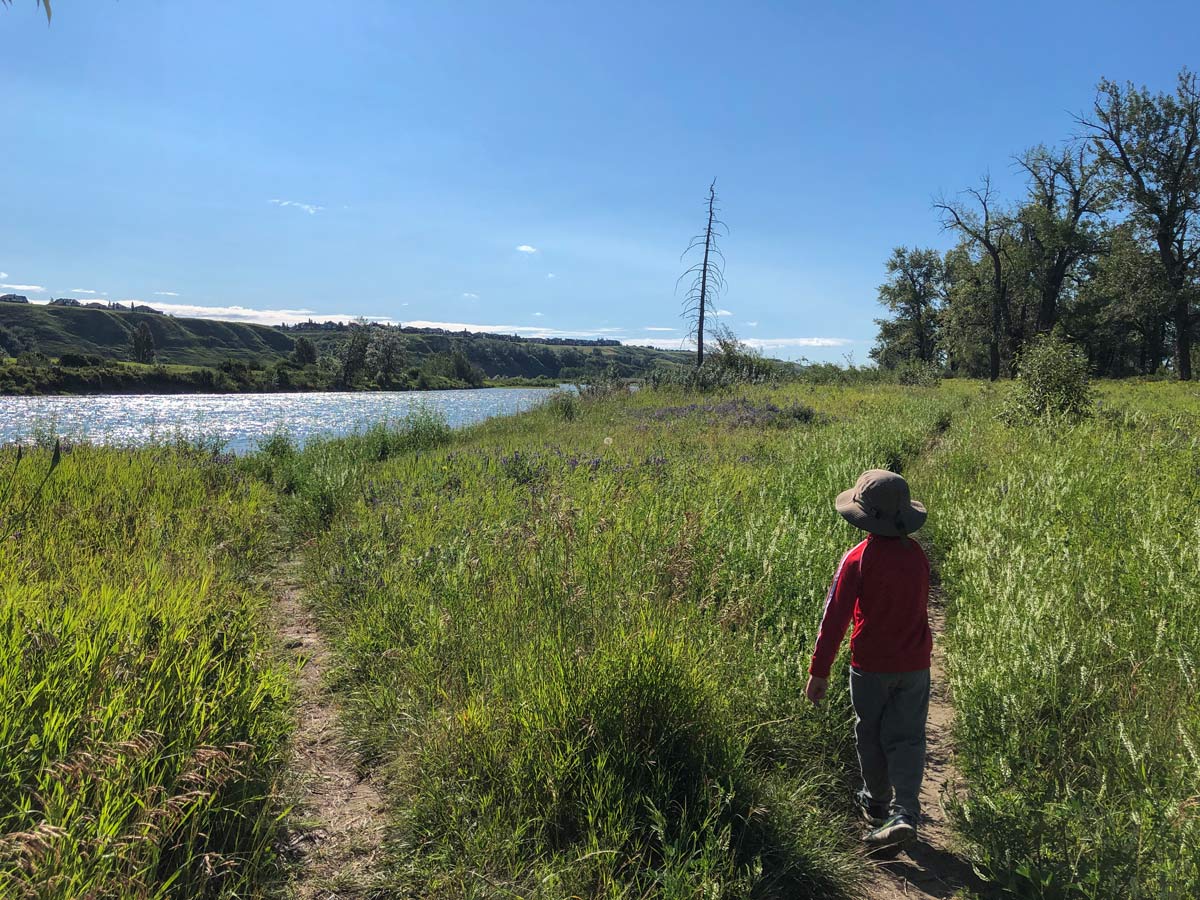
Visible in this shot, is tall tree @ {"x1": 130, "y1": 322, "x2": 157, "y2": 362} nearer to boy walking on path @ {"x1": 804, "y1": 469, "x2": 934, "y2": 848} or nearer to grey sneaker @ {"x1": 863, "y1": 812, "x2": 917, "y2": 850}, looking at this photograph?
boy walking on path @ {"x1": 804, "y1": 469, "x2": 934, "y2": 848}

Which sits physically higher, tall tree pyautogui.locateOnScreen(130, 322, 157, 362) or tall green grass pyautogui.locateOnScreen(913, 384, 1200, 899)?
tall tree pyautogui.locateOnScreen(130, 322, 157, 362)

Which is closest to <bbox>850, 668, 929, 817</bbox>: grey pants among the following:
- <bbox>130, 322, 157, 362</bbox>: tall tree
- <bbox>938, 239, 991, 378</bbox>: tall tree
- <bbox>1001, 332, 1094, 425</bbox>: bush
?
<bbox>1001, 332, 1094, 425</bbox>: bush

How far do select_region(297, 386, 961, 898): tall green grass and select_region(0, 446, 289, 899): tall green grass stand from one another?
0.65 m

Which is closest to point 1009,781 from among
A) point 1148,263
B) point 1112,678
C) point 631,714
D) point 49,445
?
point 1112,678

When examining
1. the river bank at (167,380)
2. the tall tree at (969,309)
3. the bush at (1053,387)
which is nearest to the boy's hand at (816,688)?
the bush at (1053,387)

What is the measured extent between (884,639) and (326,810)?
2.93 metres

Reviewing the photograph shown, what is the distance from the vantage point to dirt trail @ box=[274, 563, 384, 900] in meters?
2.43

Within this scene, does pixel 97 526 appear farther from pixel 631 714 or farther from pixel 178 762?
pixel 631 714

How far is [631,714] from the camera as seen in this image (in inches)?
110

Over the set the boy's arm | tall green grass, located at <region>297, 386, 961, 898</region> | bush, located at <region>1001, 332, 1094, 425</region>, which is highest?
bush, located at <region>1001, 332, 1094, 425</region>

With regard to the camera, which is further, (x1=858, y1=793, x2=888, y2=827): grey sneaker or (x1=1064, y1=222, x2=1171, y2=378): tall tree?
(x1=1064, y1=222, x2=1171, y2=378): tall tree

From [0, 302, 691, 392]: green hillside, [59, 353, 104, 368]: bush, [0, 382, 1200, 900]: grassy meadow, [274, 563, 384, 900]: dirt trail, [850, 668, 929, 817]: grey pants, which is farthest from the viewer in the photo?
[0, 302, 691, 392]: green hillside

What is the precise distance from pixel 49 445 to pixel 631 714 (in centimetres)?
1192

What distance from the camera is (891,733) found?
9.83 feet
